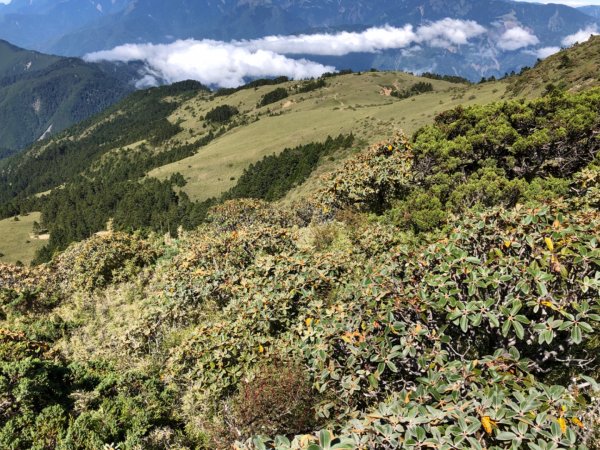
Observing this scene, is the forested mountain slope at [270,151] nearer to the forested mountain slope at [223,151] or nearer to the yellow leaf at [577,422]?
the forested mountain slope at [223,151]

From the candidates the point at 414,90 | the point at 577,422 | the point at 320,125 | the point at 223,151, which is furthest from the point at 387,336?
the point at 414,90

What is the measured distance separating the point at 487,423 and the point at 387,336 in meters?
2.23

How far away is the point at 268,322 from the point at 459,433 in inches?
209

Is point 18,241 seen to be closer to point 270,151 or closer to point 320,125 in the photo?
point 270,151

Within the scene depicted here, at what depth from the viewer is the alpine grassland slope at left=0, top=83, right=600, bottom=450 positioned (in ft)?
14.2

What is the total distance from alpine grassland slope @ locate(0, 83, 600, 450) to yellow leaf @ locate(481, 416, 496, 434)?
0.02 metres

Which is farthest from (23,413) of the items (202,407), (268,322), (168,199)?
(168,199)

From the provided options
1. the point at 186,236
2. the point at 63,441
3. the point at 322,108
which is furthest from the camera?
the point at 322,108

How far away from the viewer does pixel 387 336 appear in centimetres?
582

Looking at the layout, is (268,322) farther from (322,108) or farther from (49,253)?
(322,108)

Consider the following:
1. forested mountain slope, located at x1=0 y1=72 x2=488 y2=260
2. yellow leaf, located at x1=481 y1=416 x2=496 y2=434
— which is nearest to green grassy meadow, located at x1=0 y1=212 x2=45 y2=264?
forested mountain slope, located at x1=0 y1=72 x2=488 y2=260

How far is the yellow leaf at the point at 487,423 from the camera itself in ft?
11.9

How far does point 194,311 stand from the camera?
12.1 m

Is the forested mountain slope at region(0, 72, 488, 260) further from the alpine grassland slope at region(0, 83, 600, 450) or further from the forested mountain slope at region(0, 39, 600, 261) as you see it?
the alpine grassland slope at region(0, 83, 600, 450)
